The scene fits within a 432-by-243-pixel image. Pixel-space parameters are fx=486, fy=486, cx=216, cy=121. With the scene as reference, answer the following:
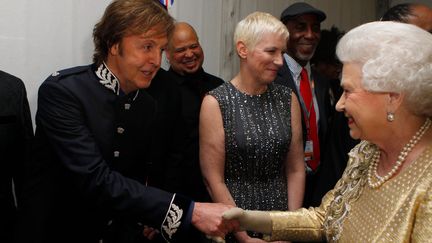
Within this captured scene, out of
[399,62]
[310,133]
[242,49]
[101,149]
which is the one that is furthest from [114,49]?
[310,133]

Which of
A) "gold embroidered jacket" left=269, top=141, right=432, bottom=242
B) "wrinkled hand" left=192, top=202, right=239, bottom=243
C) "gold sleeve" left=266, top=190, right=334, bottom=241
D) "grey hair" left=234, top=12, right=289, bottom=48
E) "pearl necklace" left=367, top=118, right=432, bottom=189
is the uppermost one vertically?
"grey hair" left=234, top=12, right=289, bottom=48

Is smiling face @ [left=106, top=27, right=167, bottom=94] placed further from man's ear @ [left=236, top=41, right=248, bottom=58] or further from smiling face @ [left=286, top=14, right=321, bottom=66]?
smiling face @ [left=286, top=14, right=321, bottom=66]

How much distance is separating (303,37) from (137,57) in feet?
4.24

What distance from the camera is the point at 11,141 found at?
174 centimetres

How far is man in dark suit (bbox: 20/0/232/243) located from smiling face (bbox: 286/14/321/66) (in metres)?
1.10

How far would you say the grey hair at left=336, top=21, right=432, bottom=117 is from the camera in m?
1.19

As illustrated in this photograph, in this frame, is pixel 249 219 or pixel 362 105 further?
pixel 249 219

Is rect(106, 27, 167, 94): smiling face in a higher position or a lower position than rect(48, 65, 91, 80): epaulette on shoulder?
higher

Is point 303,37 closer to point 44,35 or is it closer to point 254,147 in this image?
point 254,147

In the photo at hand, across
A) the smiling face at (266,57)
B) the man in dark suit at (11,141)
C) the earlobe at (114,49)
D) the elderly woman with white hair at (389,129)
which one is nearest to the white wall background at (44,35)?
the man in dark suit at (11,141)

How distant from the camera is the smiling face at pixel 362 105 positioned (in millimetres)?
1266

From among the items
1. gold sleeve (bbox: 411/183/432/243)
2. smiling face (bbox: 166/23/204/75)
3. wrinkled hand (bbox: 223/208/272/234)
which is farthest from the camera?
smiling face (bbox: 166/23/204/75)

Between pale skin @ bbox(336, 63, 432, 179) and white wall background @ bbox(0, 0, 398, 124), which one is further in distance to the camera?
white wall background @ bbox(0, 0, 398, 124)

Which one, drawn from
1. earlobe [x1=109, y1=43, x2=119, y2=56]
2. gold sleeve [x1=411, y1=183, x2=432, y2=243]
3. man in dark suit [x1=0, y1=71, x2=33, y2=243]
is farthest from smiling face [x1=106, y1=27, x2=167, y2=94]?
gold sleeve [x1=411, y1=183, x2=432, y2=243]
